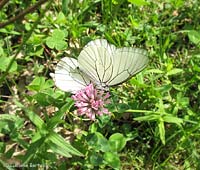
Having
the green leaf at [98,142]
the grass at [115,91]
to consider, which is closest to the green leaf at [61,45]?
the grass at [115,91]

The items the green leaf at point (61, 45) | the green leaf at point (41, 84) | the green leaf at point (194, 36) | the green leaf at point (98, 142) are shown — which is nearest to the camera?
the green leaf at point (98, 142)

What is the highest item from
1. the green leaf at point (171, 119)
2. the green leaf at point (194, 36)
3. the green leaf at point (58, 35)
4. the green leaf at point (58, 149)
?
the green leaf at point (58, 35)

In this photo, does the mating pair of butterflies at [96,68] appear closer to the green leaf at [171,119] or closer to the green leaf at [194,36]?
the green leaf at [171,119]

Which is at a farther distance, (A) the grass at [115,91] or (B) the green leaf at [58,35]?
(B) the green leaf at [58,35]

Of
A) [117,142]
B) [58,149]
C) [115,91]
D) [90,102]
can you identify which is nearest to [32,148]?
[58,149]

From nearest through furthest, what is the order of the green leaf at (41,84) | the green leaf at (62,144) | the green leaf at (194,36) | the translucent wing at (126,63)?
the green leaf at (62,144), the translucent wing at (126,63), the green leaf at (41,84), the green leaf at (194,36)

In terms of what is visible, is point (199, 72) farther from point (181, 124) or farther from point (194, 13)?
point (194, 13)

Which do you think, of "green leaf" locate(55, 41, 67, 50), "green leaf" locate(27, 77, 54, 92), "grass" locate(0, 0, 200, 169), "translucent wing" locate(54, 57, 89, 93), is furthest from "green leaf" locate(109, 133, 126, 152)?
"green leaf" locate(55, 41, 67, 50)

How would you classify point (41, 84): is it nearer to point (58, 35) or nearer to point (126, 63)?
point (58, 35)

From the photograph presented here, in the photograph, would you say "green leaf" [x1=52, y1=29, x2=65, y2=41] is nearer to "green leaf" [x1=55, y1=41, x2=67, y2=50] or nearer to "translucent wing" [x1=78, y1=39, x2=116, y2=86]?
"green leaf" [x1=55, y1=41, x2=67, y2=50]
